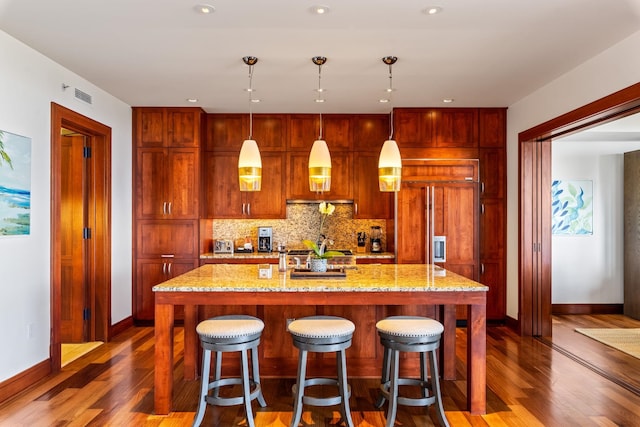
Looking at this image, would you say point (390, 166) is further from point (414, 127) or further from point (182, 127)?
point (182, 127)

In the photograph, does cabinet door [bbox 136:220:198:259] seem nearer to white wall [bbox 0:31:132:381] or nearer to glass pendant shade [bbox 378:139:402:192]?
white wall [bbox 0:31:132:381]

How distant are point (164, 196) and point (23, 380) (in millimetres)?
2563

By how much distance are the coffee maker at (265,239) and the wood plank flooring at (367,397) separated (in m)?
1.85

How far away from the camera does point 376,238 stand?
231 inches

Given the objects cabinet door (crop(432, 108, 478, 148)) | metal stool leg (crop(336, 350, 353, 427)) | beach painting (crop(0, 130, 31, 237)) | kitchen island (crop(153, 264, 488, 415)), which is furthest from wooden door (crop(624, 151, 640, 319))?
beach painting (crop(0, 130, 31, 237))

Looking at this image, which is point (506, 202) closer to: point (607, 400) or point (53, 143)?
point (607, 400)

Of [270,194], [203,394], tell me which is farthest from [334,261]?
[270,194]

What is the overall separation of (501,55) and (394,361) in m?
2.66

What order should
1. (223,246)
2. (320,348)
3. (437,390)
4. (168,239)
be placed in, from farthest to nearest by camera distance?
(223,246), (168,239), (437,390), (320,348)

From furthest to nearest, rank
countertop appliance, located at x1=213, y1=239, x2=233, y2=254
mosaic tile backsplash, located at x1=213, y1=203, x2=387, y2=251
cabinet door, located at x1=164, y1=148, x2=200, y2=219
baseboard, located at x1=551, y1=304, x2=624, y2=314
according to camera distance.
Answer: baseboard, located at x1=551, y1=304, x2=624, y2=314 → mosaic tile backsplash, located at x1=213, y1=203, x2=387, y2=251 → countertop appliance, located at x1=213, y1=239, x2=233, y2=254 → cabinet door, located at x1=164, y1=148, x2=200, y2=219

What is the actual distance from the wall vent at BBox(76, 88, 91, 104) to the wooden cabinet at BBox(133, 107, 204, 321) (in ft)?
3.32

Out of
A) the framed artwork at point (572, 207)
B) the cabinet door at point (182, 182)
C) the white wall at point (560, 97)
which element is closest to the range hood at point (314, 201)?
the cabinet door at point (182, 182)

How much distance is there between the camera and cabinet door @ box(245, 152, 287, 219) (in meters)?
5.69

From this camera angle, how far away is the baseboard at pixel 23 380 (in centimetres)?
317
